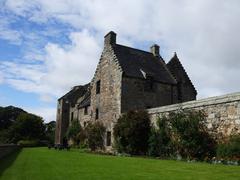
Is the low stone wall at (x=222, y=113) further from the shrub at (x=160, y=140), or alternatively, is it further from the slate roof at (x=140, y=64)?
the slate roof at (x=140, y=64)

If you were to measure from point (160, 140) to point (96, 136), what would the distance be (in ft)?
39.1

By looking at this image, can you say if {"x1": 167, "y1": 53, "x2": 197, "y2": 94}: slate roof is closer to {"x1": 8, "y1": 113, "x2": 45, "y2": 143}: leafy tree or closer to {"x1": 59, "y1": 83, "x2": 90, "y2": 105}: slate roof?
{"x1": 59, "y1": 83, "x2": 90, "y2": 105}: slate roof

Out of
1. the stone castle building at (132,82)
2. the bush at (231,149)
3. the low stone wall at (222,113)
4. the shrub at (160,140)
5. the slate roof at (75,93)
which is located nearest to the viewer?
the bush at (231,149)

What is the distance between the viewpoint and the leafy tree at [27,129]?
2591 inches

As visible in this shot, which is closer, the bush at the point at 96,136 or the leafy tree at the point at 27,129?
the bush at the point at 96,136

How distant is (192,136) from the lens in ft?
65.3

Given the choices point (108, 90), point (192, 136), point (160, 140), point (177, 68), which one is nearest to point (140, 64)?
point (108, 90)

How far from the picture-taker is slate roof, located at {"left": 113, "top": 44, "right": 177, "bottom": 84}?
32406mm

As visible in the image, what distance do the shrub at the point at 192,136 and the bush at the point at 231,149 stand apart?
4.21 feet

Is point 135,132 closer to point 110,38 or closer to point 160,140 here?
point 160,140

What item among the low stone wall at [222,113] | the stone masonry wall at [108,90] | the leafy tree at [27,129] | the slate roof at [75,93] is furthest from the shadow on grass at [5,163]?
the leafy tree at [27,129]

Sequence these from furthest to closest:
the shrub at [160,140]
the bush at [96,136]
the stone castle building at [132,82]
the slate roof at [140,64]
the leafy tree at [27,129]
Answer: the leafy tree at [27,129]
the bush at [96,136]
the slate roof at [140,64]
the stone castle building at [132,82]
the shrub at [160,140]

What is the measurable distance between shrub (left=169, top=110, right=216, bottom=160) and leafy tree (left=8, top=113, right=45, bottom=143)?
162 ft

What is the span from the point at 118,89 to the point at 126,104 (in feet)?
5.19
